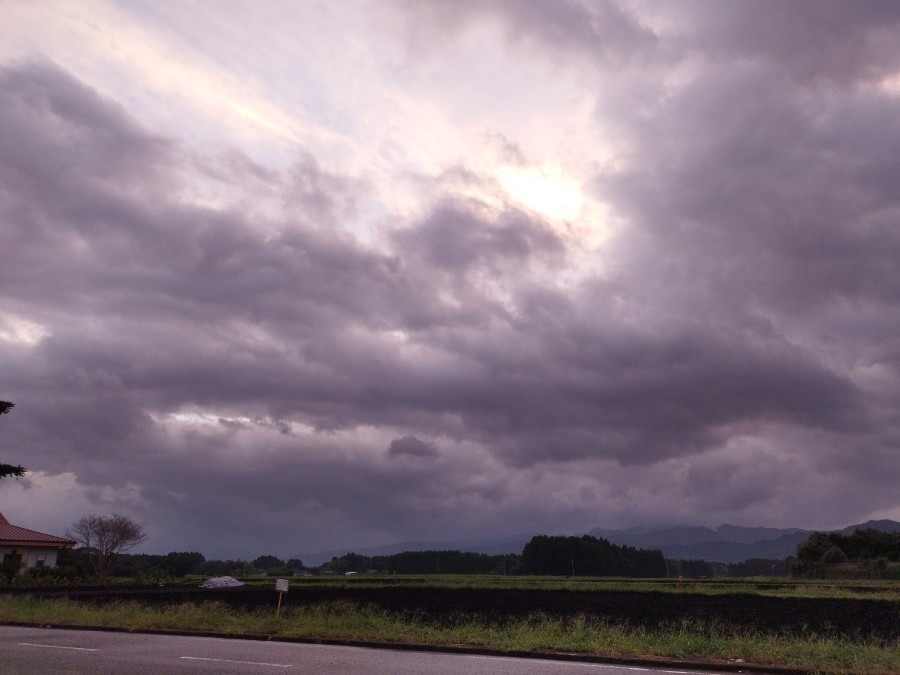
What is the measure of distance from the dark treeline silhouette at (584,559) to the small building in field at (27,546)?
9202 cm

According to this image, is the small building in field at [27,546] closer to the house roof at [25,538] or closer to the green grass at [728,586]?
the house roof at [25,538]

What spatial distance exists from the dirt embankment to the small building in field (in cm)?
2380

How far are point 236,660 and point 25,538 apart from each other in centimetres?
6262

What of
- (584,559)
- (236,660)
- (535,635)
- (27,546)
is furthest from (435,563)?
(236,660)

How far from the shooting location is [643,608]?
37.2 m

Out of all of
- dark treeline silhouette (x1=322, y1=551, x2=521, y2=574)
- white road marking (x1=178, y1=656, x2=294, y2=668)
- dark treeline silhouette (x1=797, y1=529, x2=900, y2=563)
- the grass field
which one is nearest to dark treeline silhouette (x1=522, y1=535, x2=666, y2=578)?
dark treeline silhouette (x1=322, y1=551, x2=521, y2=574)

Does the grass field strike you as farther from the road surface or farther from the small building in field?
the small building in field

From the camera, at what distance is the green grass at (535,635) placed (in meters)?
17.6

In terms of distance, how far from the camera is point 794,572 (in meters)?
86.2

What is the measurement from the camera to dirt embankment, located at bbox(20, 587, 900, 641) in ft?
93.2

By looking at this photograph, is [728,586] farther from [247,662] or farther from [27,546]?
[27,546]

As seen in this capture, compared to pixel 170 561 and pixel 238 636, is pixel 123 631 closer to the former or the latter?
pixel 238 636

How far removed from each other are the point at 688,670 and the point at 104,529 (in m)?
88.5

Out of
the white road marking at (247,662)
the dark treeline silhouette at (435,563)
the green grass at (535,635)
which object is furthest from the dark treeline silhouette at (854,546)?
the white road marking at (247,662)
